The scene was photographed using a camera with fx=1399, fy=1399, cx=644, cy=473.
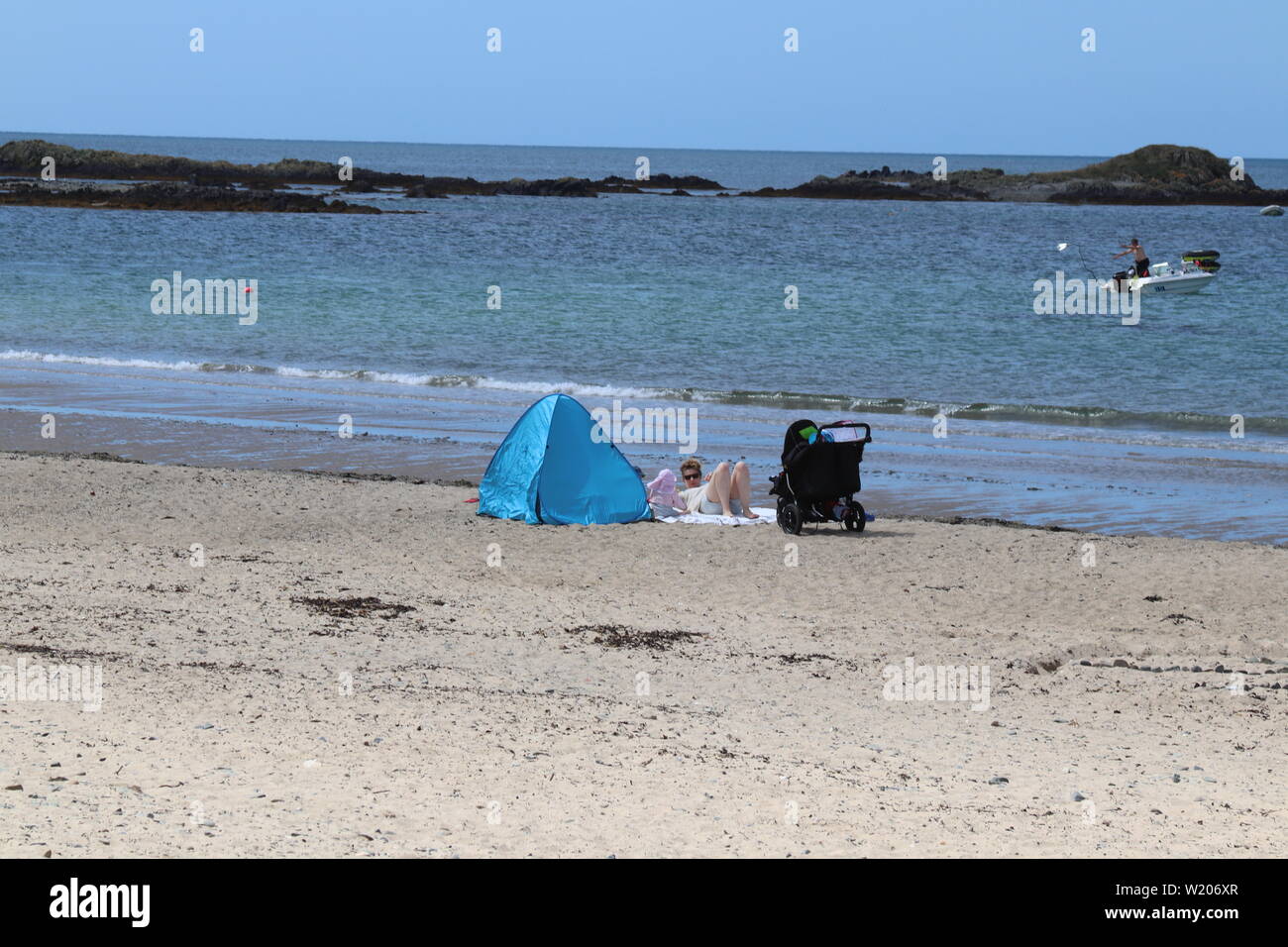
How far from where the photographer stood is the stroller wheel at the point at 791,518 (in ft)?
42.1

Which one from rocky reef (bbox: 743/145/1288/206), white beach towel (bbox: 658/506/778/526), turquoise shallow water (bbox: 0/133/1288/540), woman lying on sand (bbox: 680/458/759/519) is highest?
rocky reef (bbox: 743/145/1288/206)

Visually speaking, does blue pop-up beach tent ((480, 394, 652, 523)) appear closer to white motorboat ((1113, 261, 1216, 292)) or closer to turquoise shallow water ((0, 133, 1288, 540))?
turquoise shallow water ((0, 133, 1288, 540))

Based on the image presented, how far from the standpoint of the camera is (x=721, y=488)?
44.6 ft

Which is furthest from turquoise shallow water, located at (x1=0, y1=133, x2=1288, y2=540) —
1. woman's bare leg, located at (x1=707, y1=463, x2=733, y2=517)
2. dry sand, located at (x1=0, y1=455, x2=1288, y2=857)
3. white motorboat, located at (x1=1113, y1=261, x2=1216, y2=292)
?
dry sand, located at (x1=0, y1=455, x2=1288, y2=857)

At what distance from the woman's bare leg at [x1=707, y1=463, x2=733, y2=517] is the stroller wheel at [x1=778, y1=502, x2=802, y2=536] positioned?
2.39 ft

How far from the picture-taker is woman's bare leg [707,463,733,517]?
44.5 feet

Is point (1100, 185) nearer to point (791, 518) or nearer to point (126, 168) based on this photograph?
point (126, 168)

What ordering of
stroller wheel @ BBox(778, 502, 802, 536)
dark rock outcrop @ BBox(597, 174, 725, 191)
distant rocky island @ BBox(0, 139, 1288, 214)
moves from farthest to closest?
dark rock outcrop @ BBox(597, 174, 725, 191) → distant rocky island @ BBox(0, 139, 1288, 214) → stroller wheel @ BBox(778, 502, 802, 536)

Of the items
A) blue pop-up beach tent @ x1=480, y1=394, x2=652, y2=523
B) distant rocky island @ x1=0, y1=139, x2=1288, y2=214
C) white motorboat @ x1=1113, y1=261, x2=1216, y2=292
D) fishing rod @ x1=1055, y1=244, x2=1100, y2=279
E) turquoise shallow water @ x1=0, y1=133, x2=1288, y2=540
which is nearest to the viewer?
blue pop-up beach tent @ x1=480, y1=394, x2=652, y2=523

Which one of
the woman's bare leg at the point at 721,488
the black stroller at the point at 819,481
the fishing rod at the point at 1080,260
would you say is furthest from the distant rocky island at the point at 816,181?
the black stroller at the point at 819,481

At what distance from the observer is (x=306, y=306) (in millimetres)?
36031

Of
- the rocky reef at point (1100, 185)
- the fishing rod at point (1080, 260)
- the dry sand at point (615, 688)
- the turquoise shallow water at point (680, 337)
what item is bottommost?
the dry sand at point (615, 688)

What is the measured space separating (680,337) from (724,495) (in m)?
18.3

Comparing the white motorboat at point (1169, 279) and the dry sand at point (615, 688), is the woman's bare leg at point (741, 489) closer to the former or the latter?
the dry sand at point (615, 688)
